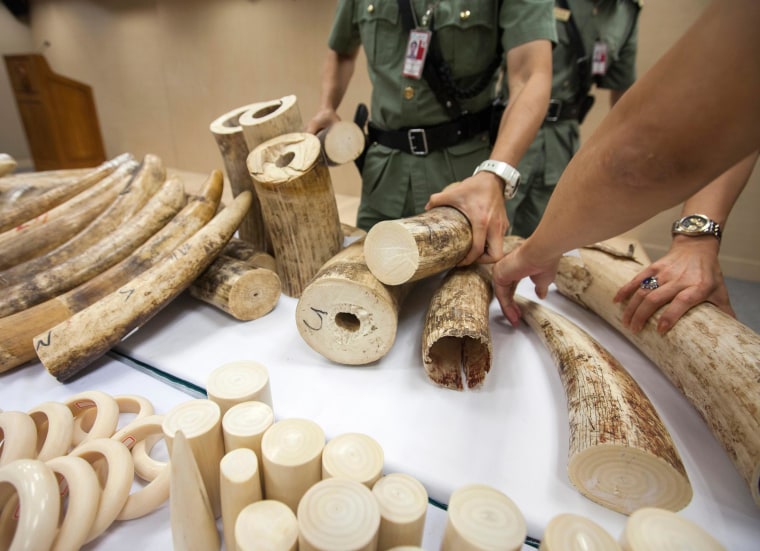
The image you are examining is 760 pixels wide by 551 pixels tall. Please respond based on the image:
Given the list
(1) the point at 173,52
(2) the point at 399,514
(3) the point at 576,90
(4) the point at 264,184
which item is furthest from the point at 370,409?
(1) the point at 173,52

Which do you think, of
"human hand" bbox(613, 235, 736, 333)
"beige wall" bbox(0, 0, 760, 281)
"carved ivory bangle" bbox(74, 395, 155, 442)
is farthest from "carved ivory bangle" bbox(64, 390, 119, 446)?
"beige wall" bbox(0, 0, 760, 281)

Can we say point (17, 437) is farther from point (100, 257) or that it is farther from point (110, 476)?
point (100, 257)

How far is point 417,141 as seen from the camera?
204 cm

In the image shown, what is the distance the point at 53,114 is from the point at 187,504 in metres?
5.84

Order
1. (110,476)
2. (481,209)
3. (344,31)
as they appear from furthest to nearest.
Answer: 1. (344,31)
2. (481,209)
3. (110,476)

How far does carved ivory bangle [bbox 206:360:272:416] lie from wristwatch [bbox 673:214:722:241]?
132 centimetres

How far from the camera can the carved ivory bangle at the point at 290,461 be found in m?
0.71

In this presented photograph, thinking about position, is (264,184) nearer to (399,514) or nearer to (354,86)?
(399,514)

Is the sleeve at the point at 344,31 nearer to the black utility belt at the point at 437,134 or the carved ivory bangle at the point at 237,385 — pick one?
the black utility belt at the point at 437,134

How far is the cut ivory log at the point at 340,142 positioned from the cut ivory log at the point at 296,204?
0.12 ft

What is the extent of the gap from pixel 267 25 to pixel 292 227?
3.67 m

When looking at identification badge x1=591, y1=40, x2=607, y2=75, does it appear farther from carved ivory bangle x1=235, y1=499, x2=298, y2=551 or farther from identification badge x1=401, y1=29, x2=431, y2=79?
carved ivory bangle x1=235, y1=499, x2=298, y2=551

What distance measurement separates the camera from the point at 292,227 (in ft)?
5.08

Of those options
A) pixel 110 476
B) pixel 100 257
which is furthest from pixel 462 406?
pixel 100 257
